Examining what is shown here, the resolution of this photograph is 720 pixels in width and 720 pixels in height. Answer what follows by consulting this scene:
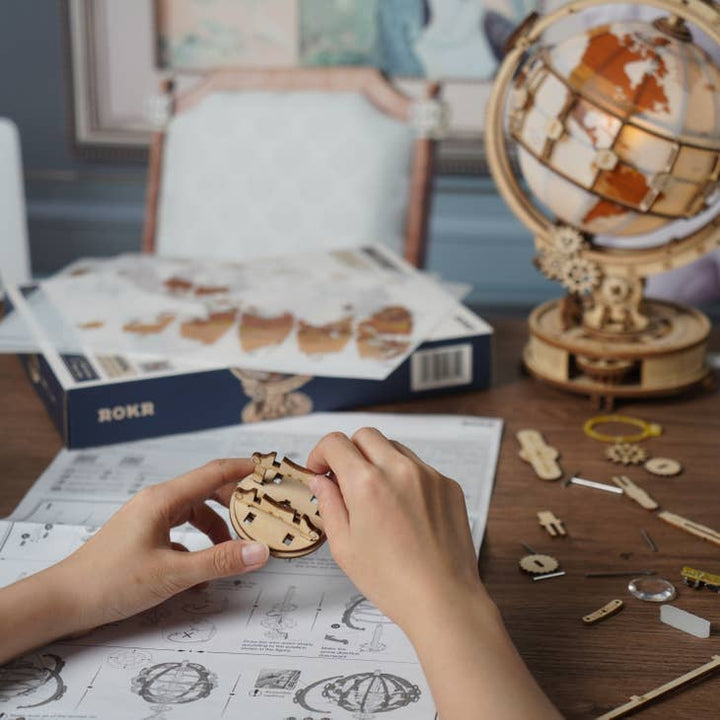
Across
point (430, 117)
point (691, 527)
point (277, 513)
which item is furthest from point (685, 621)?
point (430, 117)

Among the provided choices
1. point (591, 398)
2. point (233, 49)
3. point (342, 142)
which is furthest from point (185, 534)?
point (233, 49)

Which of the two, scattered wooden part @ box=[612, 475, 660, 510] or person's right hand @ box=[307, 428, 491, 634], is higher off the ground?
person's right hand @ box=[307, 428, 491, 634]

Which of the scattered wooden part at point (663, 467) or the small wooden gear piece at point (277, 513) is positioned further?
the scattered wooden part at point (663, 467)

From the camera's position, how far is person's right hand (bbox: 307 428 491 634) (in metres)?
0.91

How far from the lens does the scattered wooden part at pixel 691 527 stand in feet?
3.82

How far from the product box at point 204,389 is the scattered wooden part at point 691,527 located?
433 mm

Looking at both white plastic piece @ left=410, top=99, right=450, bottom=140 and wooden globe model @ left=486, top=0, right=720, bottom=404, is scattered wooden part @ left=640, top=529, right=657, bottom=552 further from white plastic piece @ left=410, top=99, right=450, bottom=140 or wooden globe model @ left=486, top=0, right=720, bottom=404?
white plastic piece @ left=410, top=99, right=450, bottom=140

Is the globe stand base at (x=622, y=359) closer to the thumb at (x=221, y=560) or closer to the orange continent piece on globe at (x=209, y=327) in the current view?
the orange continent piece on globe at (x=209, y=327)

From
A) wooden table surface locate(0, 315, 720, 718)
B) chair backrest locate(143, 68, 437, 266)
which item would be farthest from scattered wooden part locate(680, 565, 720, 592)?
chair backrest locate(143, 68, 437, 266)

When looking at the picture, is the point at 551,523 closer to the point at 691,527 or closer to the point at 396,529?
the point at 691,527

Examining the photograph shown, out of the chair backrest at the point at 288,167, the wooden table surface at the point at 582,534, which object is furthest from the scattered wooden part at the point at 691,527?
the chair backrest at the point at 288,167

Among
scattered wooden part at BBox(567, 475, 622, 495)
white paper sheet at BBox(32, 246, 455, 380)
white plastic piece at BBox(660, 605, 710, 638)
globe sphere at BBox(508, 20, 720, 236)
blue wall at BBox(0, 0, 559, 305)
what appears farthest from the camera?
blue wall at BBox(0, 0, 559, 305)

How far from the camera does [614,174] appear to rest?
1.41m

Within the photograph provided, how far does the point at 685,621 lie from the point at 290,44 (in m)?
2.66
